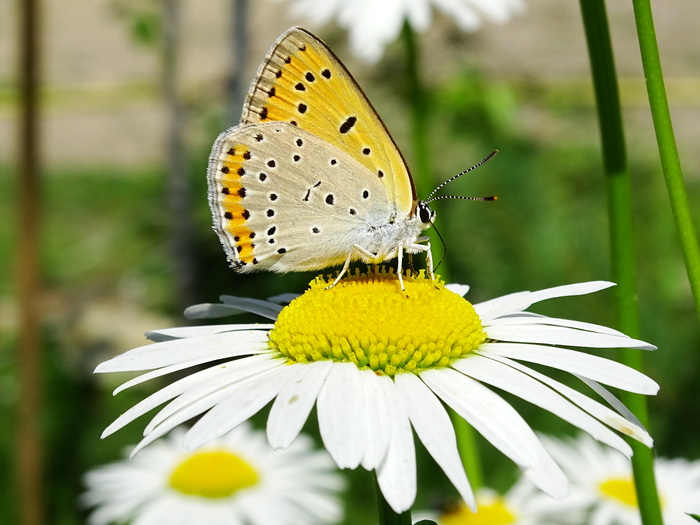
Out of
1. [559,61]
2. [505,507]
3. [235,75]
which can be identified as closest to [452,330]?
[505,507]

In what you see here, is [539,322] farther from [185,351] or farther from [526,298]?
[185,351]

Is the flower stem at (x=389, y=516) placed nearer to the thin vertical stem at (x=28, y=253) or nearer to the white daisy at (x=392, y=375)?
the white daisy at (x=392, y=375)

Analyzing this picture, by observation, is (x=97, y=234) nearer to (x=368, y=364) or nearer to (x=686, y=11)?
(x=368, y=364)

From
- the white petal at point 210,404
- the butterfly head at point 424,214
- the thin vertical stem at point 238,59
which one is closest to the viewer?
the white petal at point 210,404

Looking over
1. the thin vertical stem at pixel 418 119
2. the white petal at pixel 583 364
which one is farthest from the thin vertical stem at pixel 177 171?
the white petal at pixel 583 364

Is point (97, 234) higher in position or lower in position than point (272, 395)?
higher

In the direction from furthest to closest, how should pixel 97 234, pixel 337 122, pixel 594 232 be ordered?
pixel 97 234
pixel 594 232
pixel 337 122
